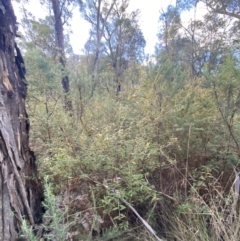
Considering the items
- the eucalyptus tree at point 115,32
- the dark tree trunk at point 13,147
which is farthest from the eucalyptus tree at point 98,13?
the dark tree trunk at point 13,147

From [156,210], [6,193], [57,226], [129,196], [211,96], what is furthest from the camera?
[211,96]

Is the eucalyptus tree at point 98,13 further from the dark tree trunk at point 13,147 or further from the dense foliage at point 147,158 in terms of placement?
the dark tree trunk at point 13,147

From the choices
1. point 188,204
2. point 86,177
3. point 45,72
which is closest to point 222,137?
point 188,204

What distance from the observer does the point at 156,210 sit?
1.51 meters

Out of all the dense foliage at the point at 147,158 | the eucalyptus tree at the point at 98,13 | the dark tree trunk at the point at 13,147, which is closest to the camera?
the dark tree trunk at the point at 13,147

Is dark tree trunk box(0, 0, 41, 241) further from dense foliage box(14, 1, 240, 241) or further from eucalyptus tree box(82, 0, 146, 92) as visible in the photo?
eucalyptus tree box(82, 0, 146, 92)

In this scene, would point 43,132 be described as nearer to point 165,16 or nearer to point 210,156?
point 210,156

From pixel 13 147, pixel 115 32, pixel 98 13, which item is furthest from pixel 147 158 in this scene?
pixel 115 32

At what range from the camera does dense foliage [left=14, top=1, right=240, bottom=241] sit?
127 cm

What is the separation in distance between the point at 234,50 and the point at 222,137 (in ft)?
2.44

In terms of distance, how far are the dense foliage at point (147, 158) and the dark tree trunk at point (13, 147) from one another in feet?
0.43

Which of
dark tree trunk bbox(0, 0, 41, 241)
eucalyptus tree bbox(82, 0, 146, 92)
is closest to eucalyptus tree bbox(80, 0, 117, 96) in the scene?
eucalyptus tree bbox(82, 0, 146, 92)

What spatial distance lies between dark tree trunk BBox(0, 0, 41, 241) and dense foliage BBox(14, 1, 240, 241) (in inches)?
5.1

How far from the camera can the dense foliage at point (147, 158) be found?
1269 millimetres
